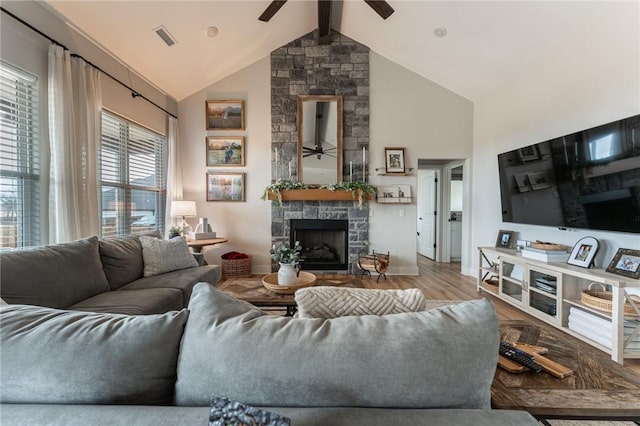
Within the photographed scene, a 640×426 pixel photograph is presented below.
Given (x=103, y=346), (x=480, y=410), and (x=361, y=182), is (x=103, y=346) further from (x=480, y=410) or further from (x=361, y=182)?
(x=361, y=182)

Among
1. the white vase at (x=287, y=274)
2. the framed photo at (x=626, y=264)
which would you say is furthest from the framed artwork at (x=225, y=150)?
the framed photo at (x=626, y=264)

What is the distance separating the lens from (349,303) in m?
0.89

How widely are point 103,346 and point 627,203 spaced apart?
10.7 feet

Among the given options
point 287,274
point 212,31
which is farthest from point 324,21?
point 287,274

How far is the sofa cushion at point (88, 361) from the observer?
64 centimetres

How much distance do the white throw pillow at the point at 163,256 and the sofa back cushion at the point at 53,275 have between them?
1.62 feet

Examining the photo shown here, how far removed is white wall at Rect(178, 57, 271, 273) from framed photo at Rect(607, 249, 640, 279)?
Answer: 3.94m

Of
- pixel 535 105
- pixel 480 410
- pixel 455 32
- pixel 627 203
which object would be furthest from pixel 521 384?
pixel 455 32

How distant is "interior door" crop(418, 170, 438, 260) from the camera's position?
19.0ft

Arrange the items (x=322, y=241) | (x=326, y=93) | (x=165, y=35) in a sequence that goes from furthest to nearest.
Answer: (x=322, y=241)
(x=326, y=93)
(x=165, y=35)

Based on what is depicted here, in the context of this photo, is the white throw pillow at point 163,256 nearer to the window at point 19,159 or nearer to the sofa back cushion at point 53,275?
the sofa back cushion at point 53,275

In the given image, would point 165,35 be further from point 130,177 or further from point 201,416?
point 201,416

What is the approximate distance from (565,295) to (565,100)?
1931 millimetres

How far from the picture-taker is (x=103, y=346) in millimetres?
673
